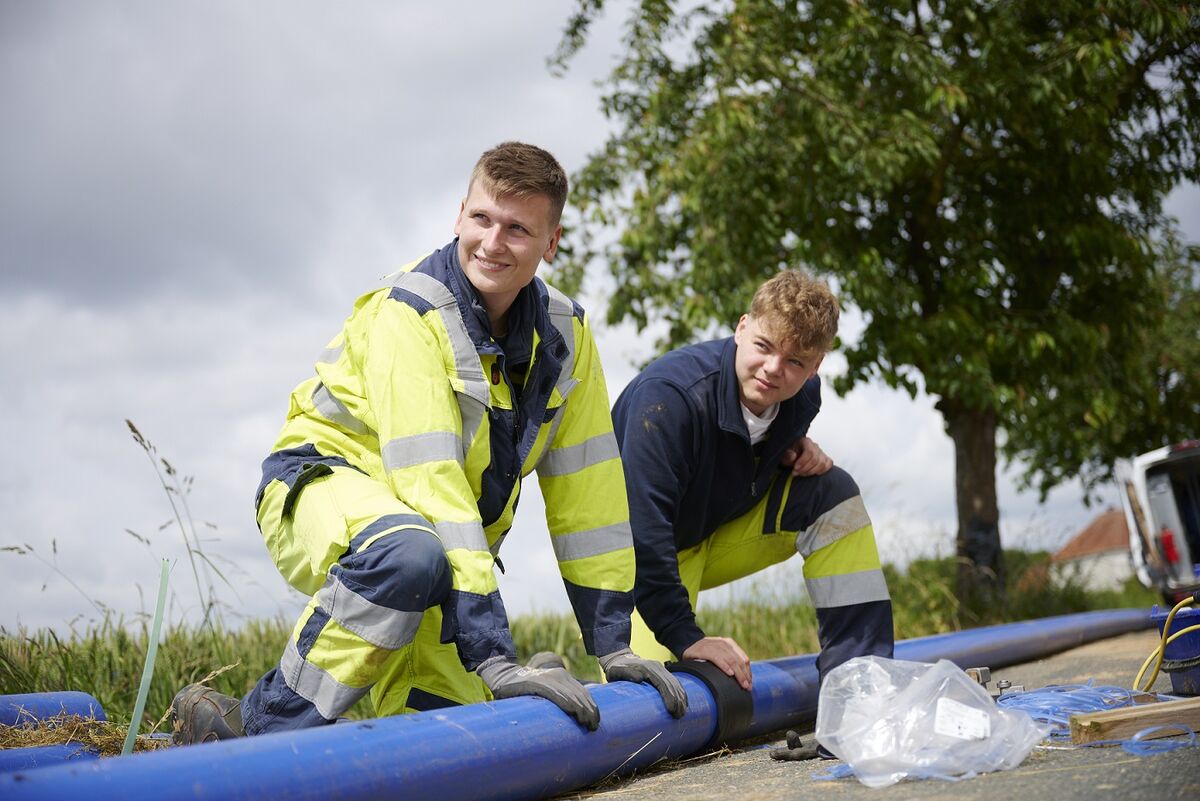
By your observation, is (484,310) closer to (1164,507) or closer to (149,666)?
(149,666)

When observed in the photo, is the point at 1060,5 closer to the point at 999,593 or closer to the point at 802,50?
the point at 802,50

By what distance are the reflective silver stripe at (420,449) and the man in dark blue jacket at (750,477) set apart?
39.7 inches

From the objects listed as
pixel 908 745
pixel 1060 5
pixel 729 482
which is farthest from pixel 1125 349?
pixel 908 745

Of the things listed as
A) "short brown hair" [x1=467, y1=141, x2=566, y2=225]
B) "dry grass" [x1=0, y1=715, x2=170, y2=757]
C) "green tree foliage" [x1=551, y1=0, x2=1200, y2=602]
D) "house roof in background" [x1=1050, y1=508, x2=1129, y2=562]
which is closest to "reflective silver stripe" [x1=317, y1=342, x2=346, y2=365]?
"short brown hair" [x1=467, y1=141, x2=566, y2=225]

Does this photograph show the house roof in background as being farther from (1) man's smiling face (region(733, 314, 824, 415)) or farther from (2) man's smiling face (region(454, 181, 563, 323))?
(2) man's smiling face (region(454, 181, 563, 323))

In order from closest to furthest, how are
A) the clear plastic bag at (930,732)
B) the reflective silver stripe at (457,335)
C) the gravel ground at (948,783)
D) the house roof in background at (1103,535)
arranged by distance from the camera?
the gravel ground at (948,783), the clear plastic bag at (930,732), the reflective silver stripe at (457,335), the house roof in background at (1103,535)

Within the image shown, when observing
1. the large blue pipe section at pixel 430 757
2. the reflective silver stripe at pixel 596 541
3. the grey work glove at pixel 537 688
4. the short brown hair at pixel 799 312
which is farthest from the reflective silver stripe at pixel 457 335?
the short brown hair at pixel 799 312

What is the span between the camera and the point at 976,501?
975cm

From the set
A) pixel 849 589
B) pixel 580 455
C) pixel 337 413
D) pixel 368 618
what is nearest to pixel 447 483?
pixel 368 618

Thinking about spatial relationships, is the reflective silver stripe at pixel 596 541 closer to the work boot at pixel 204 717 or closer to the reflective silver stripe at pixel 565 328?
the reflective silver stripe at pixel 565 328

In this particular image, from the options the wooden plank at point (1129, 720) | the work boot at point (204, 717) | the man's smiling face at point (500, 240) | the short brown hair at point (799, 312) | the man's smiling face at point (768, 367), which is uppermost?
the man's smiling face at point (500, 240)

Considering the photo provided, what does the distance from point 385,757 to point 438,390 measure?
0.92 metres

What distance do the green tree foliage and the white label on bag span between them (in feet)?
17.9

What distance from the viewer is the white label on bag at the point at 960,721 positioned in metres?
2.46
